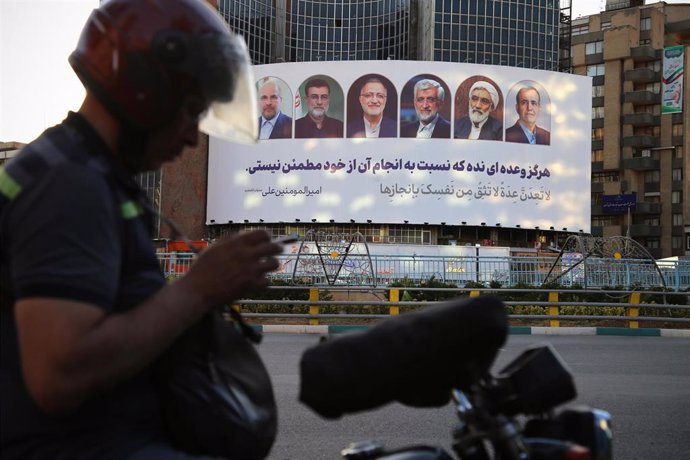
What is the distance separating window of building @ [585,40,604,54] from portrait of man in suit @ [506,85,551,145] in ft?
80.9

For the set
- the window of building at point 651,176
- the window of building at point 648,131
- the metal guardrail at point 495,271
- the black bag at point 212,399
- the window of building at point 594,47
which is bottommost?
the metal guardrail at point 495,271

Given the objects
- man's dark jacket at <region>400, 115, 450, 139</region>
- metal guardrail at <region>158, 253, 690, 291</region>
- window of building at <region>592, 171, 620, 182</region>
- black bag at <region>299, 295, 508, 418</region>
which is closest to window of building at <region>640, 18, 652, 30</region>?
window of building at <region>592, 171, 620, 182</region>

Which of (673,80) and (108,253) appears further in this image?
(673,80)

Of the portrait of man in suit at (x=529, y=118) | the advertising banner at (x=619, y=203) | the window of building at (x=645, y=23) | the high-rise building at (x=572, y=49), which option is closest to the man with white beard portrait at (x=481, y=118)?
the portrait of man in suit at (x=529, y=118)

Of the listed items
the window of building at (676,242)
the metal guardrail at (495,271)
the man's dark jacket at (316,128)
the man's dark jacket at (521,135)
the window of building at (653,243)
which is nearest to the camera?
the metal guardrail at (495,271)

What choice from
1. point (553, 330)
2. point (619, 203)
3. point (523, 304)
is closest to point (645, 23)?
point (619, 203)

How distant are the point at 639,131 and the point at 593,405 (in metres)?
80.3

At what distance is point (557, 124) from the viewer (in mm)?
63094

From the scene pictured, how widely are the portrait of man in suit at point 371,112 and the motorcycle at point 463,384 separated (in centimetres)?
5959

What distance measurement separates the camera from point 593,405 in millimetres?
6273

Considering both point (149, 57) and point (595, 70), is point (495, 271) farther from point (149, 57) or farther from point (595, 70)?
point (595, 70)

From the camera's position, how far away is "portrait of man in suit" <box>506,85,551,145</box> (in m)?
61.6

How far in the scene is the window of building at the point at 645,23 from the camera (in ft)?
266

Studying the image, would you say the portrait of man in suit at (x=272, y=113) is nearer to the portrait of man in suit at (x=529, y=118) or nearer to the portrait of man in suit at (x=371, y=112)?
the portrait of man in suit at (x=371, y=112)
